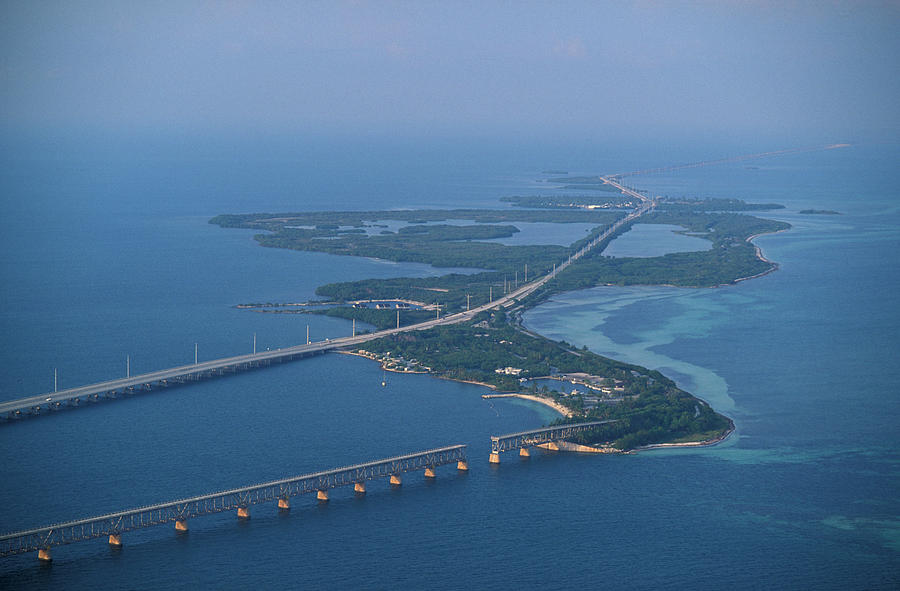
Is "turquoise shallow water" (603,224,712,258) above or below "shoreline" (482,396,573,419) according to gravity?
above

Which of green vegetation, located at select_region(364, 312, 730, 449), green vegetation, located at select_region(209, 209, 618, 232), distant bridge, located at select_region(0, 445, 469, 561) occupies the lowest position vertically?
distant bridge, located at select_region(0, 445, 469, 561)

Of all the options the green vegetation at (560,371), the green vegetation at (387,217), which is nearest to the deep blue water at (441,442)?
the green vegetation at (560,371)

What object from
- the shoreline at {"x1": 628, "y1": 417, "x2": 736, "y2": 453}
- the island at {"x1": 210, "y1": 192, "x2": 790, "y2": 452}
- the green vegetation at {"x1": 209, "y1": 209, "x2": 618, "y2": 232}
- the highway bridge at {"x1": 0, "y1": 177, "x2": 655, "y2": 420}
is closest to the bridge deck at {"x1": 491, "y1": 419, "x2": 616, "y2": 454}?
the island at {"x1": 210, "y1": 192, "x2": 790, "y2": 452}

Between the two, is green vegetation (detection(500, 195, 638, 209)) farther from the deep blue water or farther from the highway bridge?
the highway bridge

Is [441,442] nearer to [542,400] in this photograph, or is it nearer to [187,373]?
[542,400]

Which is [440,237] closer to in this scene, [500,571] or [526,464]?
[526,464]

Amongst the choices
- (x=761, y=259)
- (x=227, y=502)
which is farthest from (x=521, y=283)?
(x=227, y=502)

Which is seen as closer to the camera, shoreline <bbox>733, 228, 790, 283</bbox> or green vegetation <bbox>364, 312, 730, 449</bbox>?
green vegetation <bbox>364, 312, 730, 449</bbox>

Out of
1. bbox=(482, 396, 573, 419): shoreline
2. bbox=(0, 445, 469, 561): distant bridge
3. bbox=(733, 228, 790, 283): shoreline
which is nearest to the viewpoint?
bbox=(0, 445, 469, 561): distant bridge

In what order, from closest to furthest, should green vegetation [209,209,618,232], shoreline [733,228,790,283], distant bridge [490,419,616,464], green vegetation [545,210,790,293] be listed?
distant bridge [490,419,616,464] < green vegetation [545,210,790,293] < shoreline [733,228,790,283] < green vegetation [209,209,618,232]
